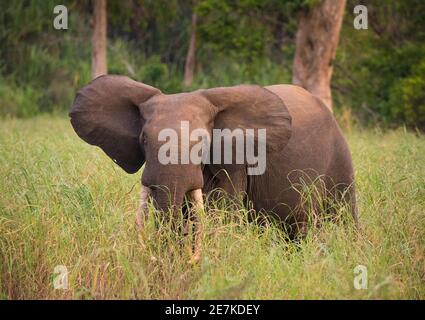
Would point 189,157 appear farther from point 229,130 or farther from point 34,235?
point 34,235

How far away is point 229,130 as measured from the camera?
6199 mm

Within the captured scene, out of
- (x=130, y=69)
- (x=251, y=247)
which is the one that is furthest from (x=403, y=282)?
(x=130, y=69)

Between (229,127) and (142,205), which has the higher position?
(229,127)

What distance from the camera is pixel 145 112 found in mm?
6051

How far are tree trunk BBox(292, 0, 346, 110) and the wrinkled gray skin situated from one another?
937 cm

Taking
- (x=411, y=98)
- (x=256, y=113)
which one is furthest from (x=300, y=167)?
(x=411, y=98)

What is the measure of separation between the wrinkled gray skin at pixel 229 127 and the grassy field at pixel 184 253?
27 centimetres

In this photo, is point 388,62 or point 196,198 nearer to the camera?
point 196,198

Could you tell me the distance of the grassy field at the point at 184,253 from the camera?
5.44 metres

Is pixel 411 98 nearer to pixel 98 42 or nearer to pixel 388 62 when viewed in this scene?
pixel 388 62

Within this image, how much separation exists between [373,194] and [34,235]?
2.75 m

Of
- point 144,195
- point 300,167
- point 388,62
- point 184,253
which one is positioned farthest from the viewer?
point 388,62

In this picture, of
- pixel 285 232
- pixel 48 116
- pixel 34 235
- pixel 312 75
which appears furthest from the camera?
pixel 48 116

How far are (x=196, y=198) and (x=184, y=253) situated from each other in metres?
0.35
